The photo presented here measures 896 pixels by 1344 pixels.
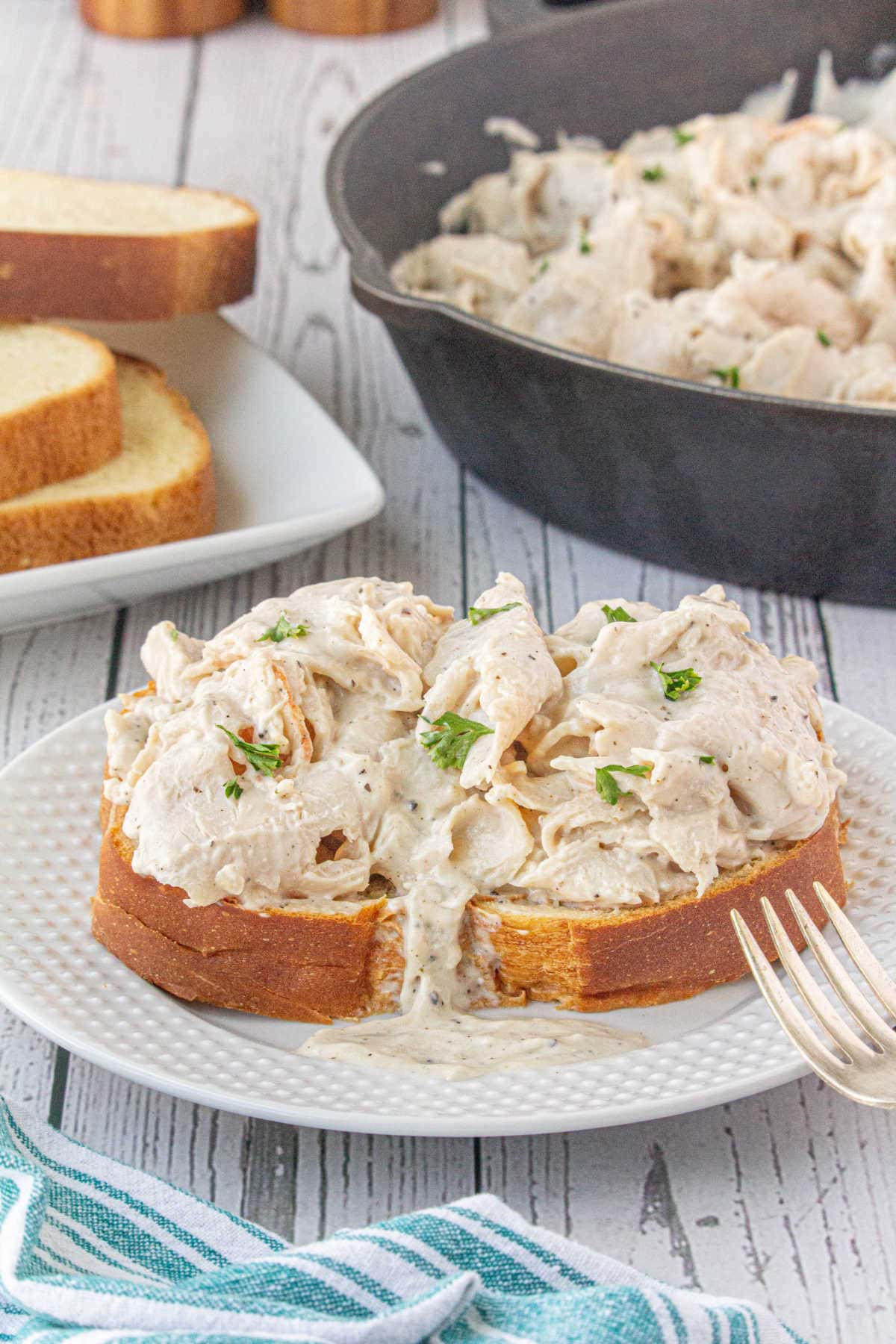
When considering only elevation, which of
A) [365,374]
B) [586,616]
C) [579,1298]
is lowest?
[365,374]

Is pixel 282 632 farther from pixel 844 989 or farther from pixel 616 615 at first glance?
pixel 844 989

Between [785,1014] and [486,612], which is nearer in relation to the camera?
[785,1014]

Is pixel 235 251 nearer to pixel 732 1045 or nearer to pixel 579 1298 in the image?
pixel 732 1045

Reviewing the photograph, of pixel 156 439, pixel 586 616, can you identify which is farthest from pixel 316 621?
pixel 156 439

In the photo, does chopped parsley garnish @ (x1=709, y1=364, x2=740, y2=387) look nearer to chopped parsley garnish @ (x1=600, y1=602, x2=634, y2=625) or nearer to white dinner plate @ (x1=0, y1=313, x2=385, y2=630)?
white dinner plate @ (x1=0, y1=313, x2=385, y2=630)

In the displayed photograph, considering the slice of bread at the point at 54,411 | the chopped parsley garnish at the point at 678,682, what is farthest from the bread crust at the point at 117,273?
the chopped parsley garnish at the point at 678,682

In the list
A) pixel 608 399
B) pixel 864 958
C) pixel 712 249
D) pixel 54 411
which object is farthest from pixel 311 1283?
pixel 712 249

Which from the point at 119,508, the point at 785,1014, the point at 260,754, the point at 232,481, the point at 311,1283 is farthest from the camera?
the point at 232,481
